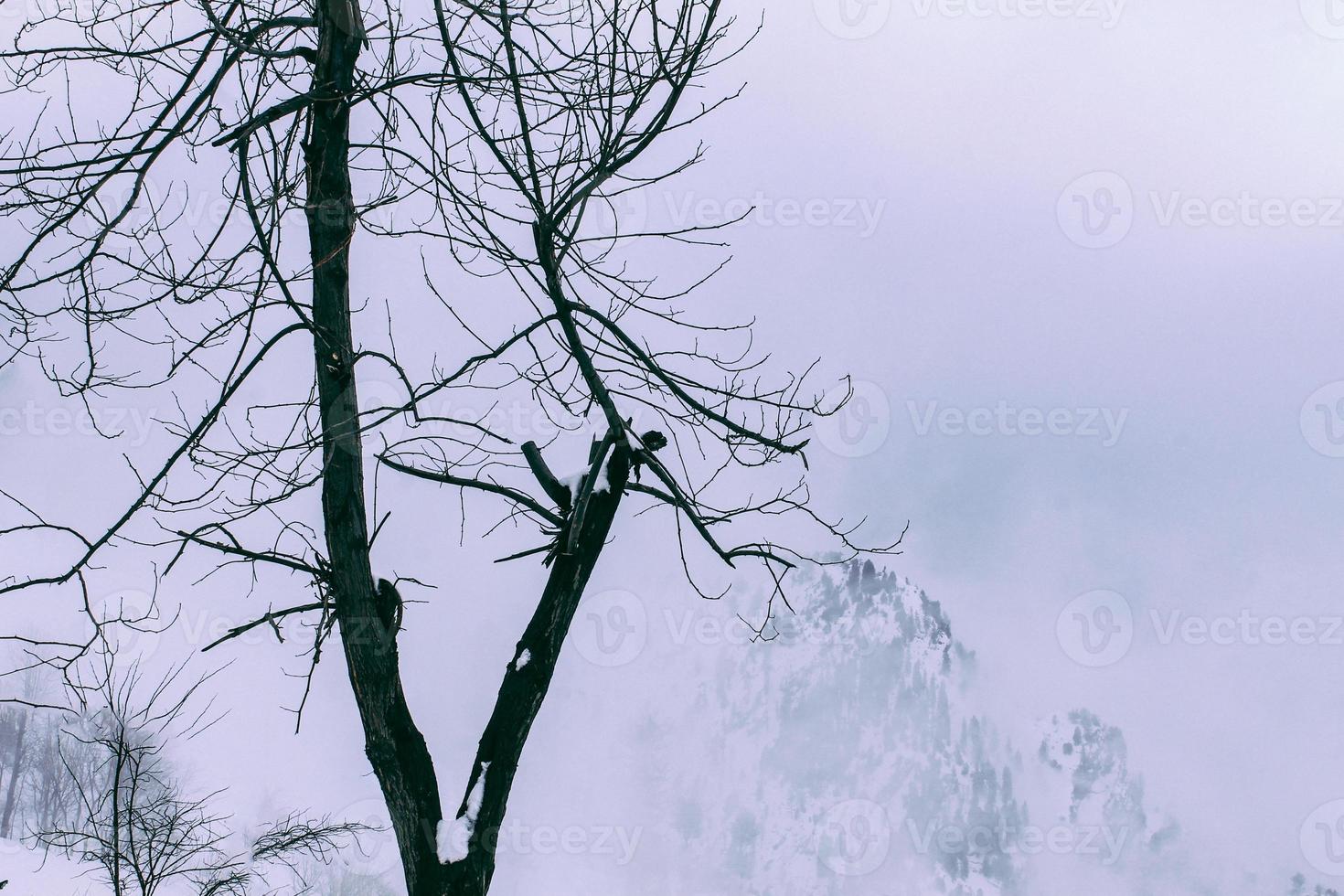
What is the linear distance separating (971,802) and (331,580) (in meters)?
152

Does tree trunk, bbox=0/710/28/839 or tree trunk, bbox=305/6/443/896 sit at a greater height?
tree trunk, bbox=0/710/28/839

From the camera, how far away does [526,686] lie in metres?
3.18

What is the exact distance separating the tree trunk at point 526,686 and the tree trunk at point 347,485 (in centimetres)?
14

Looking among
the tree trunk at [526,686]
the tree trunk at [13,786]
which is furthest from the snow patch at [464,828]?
the tree trunk at [13,786]

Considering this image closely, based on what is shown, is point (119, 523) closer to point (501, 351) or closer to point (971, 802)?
point (501, 351)

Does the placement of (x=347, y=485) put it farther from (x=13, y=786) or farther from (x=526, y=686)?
(x=13, y=786)

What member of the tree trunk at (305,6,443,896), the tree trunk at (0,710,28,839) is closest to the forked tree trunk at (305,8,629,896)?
the tree trunk at (305,6,443,896)

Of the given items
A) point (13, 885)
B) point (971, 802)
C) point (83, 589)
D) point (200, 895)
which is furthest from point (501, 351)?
point (971, 802)

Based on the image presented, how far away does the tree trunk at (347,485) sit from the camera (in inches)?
119

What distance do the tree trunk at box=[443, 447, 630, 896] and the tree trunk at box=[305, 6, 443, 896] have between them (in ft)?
0.45

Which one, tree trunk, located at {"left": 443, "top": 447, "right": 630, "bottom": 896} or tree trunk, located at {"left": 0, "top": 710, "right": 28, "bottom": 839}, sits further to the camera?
tree trunk, located at {"left": 0, "top": 710, "right": 28, "bottom": 839}

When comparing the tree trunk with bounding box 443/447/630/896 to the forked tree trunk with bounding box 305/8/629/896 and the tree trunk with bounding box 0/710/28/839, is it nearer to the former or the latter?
the forked tree trunk with bounding box 305/8/629/896

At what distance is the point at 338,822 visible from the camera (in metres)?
7.44

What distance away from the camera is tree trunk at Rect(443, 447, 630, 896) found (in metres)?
3.01
